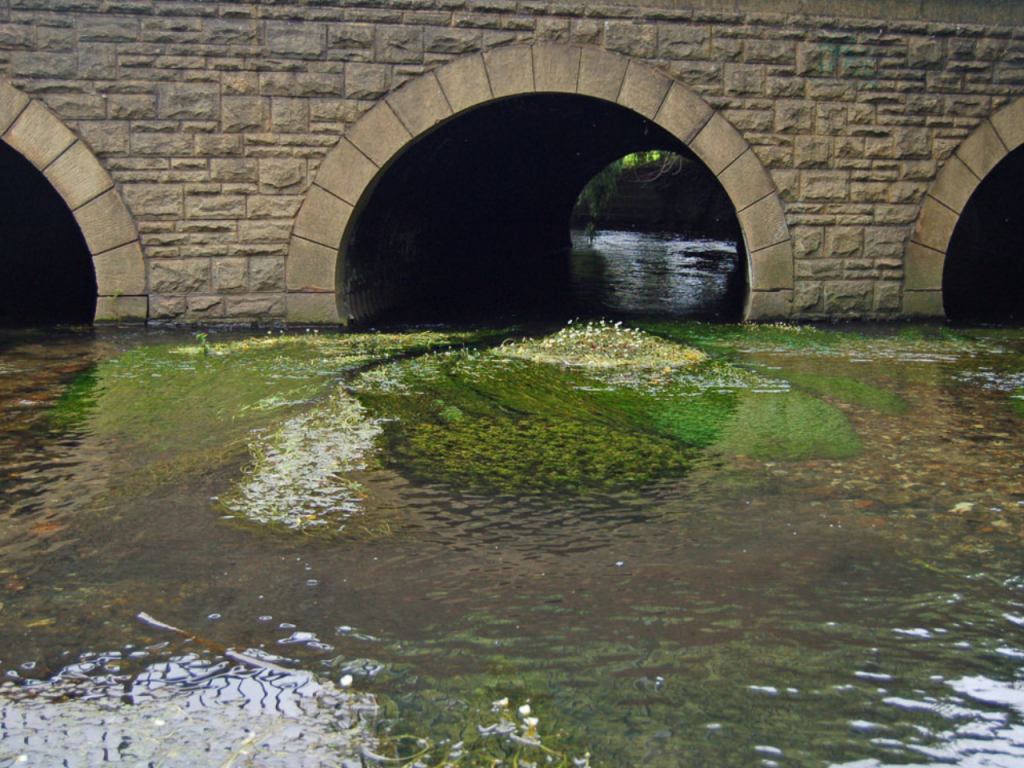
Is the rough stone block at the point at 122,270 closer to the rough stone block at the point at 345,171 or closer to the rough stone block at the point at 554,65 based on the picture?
the rough stone block at the point at 345,171

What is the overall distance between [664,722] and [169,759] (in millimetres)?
1249

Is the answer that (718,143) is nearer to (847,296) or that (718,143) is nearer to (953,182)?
(847,296)

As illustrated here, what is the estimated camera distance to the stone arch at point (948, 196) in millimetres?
9711

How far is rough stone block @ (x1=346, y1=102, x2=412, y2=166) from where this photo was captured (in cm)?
915

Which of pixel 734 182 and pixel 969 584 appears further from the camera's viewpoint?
pixel 734 182

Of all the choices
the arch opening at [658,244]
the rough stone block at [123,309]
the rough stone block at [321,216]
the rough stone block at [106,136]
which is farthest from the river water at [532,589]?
the arch opening at [658,244]

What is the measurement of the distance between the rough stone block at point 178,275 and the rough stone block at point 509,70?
3025 millimetres

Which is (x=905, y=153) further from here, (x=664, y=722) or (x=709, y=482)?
(x=664, y=722)

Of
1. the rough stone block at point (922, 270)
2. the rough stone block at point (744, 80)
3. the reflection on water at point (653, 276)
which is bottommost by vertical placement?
the reflection on water at point (653, 276)

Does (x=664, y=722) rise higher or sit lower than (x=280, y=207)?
A: lower

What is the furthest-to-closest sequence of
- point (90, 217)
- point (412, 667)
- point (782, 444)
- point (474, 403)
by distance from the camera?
point (90, 217), point (474, 403), point (782, 444), point (412, 667)

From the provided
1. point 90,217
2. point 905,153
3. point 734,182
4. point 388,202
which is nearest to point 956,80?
point 905,153

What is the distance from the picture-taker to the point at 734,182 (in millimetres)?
9633

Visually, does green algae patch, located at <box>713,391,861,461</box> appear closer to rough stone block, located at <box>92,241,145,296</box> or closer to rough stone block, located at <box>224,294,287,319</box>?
rough stone block, located at <box>224,294,287,319</box>
